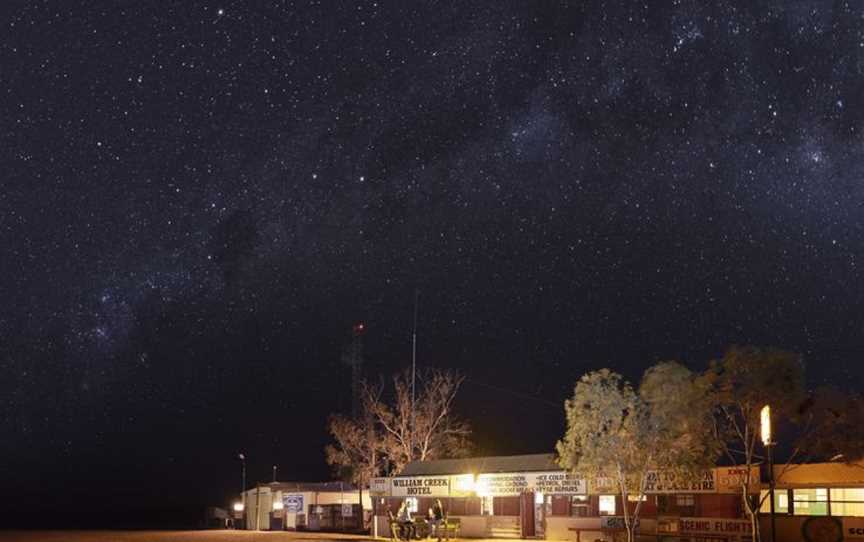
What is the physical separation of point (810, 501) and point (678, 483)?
4.21 m

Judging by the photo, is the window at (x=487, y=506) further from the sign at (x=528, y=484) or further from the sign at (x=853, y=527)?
the sign at (x=853, y=527)

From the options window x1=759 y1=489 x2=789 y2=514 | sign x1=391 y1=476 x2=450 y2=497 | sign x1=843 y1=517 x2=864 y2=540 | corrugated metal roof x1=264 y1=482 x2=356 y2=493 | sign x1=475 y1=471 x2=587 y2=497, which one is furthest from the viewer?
corrugated metal roof x1=264 y1=482 x2=356 y2=493

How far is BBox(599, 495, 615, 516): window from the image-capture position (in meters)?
A: 40.9

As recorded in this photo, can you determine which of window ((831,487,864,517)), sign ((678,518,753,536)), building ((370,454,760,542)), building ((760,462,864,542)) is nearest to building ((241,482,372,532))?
building ((370,454,760,542))

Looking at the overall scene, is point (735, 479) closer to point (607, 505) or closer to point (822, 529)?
point (822, 529)

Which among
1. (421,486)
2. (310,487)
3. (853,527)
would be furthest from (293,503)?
(853,527)

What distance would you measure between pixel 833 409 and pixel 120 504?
571ft

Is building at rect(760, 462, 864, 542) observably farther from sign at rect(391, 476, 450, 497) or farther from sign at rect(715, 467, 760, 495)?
sign at rect(391, 476, 450, 497)

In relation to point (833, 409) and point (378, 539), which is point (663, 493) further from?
point (378, 539)

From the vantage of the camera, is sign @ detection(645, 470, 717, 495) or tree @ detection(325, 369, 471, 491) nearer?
sign @ detection(645, 470, 717, 495)

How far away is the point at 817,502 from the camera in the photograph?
114 feet

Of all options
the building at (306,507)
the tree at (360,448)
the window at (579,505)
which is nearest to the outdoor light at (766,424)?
the window at (579,505)

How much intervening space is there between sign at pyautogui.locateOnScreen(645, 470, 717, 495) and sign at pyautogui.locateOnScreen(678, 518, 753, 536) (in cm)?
100

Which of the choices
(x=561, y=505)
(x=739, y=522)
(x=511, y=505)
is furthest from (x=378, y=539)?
(x=739, y=522)
